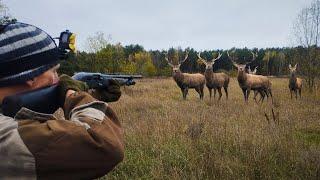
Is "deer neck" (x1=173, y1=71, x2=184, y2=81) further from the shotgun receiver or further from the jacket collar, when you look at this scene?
the jacket collar

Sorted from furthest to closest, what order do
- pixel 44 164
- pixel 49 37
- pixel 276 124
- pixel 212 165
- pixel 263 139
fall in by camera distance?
pixel 276 124 → pixel 263 139 → pixel 212 165 → pixel 49 37 → pixel 44 164

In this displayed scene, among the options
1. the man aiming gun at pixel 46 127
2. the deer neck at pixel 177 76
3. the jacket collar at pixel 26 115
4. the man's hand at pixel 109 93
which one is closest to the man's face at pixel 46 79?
the man aiming gun at pixel 46 127

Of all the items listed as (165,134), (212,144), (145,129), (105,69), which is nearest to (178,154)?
(212,144)

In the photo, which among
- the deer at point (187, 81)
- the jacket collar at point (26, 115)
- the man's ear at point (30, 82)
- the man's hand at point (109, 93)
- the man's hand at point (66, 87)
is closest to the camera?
the jacket collar at point (26, 115)

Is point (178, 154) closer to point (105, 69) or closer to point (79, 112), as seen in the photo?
point (79, 112)

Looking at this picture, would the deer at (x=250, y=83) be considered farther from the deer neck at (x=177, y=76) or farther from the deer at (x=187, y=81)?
the deer neck at (x=177, y=76)

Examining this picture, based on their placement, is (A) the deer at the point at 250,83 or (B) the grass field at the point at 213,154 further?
(A) the deer at the point at 250,83

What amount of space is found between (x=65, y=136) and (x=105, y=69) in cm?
3018

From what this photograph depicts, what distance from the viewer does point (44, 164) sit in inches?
53.0

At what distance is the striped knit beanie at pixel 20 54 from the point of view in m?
1.50

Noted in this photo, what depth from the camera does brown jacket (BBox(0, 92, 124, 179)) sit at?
133 cm

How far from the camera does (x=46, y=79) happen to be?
1.62m

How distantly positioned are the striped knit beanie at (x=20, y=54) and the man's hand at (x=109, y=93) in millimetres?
570

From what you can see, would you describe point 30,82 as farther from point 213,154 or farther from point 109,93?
point 213,154
